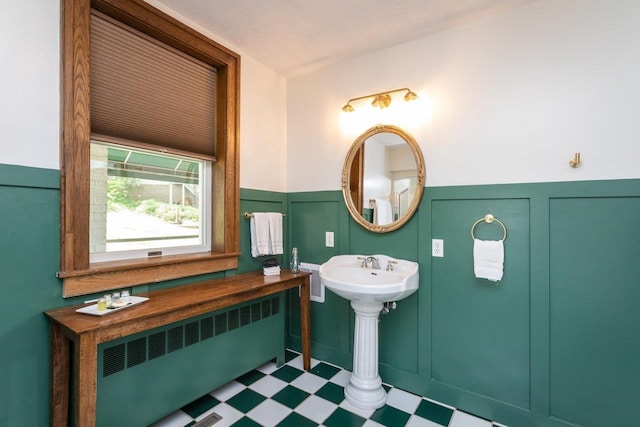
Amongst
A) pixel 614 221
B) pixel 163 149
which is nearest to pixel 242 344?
pixel 163 149

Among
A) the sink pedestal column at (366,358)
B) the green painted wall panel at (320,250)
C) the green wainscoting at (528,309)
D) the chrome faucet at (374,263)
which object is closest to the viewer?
the green wainscoting at (528,309)

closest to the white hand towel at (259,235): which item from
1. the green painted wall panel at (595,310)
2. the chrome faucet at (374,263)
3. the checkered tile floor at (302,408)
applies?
the chrome faucet at (374,263)

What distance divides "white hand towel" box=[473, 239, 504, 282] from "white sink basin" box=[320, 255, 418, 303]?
1.20 feet

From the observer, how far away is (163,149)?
76.0 inches

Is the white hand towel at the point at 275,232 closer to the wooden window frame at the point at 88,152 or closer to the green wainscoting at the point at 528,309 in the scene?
the wooden window frame at the point at 88,152

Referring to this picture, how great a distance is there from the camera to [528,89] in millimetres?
1785

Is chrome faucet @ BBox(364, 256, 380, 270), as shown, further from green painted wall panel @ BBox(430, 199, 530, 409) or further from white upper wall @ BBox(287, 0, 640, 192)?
white upper wall @ BBox(287, 0, 640, 192)

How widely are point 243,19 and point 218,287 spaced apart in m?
1.74

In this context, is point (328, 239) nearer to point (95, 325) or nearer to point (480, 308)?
point (480, 308)

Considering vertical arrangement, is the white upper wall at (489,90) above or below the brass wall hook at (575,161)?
above

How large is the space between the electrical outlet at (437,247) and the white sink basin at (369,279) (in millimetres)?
150

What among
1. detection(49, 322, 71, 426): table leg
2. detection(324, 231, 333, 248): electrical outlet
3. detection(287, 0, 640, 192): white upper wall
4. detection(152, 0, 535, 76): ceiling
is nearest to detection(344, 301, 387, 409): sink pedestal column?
detection(324, 231, 333, 248): electrical outlet

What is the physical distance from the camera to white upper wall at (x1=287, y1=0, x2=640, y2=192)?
157 centimetres

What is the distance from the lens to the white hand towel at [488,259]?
5.88 feet
